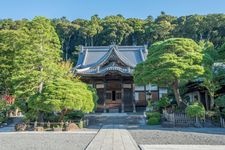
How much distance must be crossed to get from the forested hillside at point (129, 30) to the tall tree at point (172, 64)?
125ft

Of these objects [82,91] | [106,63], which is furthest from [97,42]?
[82,91]

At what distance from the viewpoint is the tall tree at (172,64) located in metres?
19.9

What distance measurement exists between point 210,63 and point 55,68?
10415 millimetres

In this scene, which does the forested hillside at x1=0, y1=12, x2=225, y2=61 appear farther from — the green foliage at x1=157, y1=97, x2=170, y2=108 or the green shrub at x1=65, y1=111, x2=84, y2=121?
the green shrub at x1=65, y1=111, x2=84, y2=121

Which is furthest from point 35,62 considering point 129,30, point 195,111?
point 129,30

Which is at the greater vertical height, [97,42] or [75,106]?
[97,42]

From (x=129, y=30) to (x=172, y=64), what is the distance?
45.1 m

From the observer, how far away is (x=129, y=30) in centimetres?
6431

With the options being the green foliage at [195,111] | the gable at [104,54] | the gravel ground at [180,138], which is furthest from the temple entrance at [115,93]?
the gravel ground at [180,138]

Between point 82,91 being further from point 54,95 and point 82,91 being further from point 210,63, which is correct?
point 210,63

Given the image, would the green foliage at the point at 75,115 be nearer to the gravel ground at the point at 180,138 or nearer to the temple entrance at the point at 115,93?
the gravel ground at the point at 180,138

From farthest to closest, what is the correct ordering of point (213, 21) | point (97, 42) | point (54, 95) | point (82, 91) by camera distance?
point (97, 42), point (213, 21), point (82, 91), point (54, 95)

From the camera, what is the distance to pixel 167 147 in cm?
1041

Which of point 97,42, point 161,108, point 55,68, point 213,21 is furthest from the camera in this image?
point 97,42
